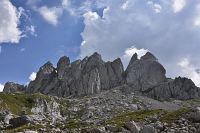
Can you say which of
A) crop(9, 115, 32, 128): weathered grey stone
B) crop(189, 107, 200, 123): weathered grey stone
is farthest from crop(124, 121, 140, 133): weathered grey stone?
crop(9, 115, 32, 128): weathered grey stone

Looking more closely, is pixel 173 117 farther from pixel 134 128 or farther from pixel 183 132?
pixel 183 132

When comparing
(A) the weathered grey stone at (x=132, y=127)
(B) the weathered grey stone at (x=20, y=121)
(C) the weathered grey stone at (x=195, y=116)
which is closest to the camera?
(A) the weathered grey stone at (x=132, y=127)

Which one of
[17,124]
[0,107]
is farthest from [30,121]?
[0,107]

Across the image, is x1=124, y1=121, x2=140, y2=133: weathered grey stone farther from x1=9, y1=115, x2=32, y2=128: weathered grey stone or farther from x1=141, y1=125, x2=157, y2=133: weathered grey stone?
x1=9, y1=115, x2=32, y2=128: weathered grey stone

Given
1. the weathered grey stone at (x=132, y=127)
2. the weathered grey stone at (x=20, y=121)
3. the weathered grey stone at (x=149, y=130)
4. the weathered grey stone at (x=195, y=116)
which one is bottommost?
the weathered grey stone at (x=149, y=130)

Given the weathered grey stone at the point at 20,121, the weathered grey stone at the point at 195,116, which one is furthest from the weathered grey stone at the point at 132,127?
the weathered grey stone at the point at 20,121

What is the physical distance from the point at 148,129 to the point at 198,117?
14021mm

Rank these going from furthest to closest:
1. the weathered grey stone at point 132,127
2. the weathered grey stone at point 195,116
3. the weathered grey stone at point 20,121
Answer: the weathered grey stone at point 20,121
the weathered grey stone at point 195,116
the weathered grey stone at point 132,127

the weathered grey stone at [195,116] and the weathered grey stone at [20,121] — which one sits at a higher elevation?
the weathered grey stone at [20,121]

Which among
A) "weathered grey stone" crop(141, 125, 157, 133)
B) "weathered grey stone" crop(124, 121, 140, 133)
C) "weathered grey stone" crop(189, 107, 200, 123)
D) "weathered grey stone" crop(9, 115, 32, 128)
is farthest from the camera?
"weathered grey stone" crop(9, 115, 32, 128)

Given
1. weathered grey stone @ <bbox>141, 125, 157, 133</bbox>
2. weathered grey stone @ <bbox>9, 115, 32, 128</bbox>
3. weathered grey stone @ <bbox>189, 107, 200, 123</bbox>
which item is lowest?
weathered grey stone @ <bbox>141, 125, 157, 133</bbox>

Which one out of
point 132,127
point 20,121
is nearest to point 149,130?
point 132,127

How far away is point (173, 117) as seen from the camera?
89000mm

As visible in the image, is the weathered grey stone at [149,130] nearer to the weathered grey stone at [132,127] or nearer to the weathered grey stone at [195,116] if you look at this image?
the weathered grey stone at [132,127]
